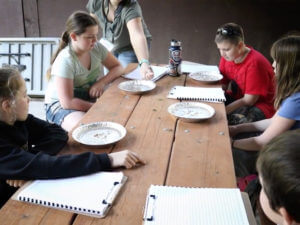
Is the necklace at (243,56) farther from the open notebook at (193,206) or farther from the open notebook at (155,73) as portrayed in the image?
the open notebook at (193,206)

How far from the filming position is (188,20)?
149 inches

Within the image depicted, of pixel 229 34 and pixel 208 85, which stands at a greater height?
pixel 229 34

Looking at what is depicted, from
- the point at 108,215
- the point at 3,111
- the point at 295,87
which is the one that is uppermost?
the point at 295,87

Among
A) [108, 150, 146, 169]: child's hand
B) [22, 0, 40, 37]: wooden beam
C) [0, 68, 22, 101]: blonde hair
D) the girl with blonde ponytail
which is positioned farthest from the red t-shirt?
[22, 0, 40, 37]: wooden beam

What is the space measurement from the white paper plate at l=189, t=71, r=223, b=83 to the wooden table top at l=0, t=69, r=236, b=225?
1.18ft

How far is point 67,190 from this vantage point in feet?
3.33

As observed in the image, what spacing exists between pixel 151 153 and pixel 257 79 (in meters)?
1.08

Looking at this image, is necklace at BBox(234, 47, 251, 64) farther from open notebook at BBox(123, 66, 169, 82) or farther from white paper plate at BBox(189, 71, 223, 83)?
open notebook at BBox(123, 66, 169, 82)

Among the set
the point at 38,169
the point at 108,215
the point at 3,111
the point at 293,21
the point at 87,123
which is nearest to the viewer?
the point at 108,215

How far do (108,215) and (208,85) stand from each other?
1.29 metres

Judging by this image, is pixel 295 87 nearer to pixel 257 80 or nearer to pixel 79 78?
pixel 257 80

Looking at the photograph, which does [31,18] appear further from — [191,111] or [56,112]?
[191,111]

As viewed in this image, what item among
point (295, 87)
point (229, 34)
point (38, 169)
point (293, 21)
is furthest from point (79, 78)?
point (293, 21)

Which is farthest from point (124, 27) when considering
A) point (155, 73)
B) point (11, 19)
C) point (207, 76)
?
point (11, 19)
